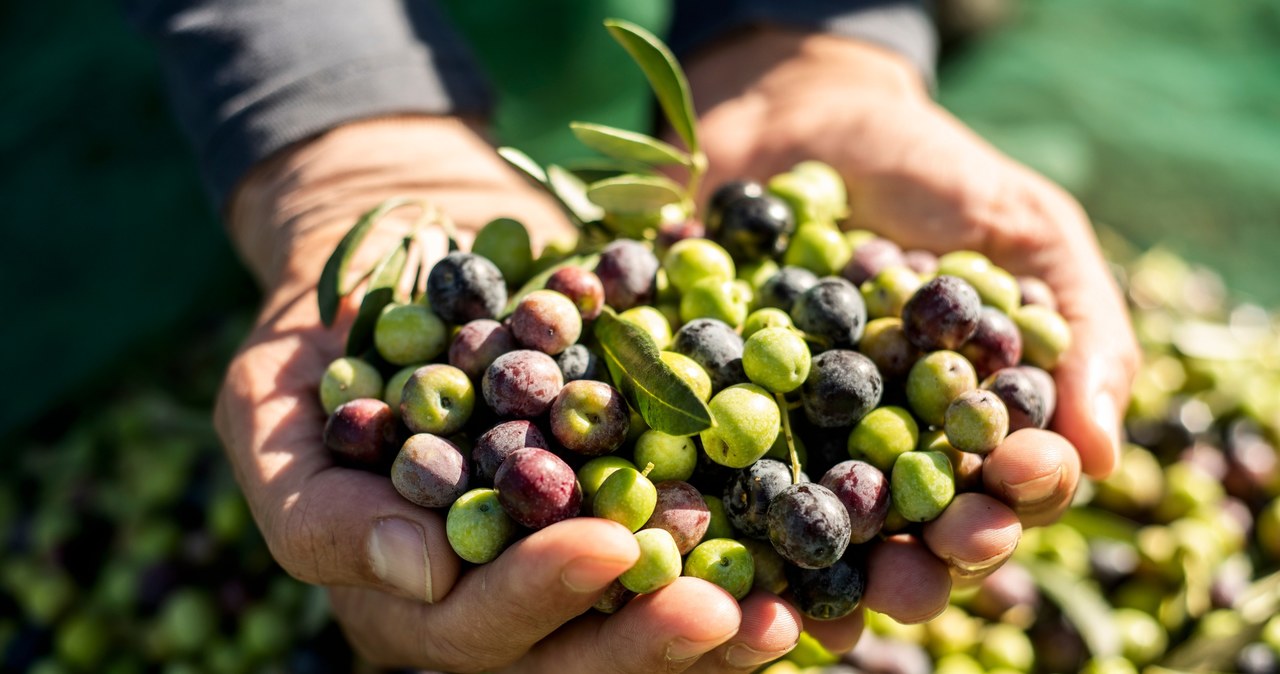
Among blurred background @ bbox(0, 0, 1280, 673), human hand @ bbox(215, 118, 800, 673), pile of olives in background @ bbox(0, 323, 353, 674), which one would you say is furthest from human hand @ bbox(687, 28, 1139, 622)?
pile of olives in background @ bbox(0, 323, 353, 674)

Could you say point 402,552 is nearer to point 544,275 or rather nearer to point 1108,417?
point 544,275

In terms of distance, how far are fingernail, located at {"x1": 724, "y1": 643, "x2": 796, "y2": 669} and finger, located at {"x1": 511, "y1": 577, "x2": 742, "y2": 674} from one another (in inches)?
2.0

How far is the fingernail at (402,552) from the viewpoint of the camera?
1.65m

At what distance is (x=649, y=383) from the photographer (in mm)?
1610

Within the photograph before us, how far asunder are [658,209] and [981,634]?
1538 mm

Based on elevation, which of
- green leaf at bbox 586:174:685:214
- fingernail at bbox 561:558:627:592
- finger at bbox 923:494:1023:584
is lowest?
finger at bbox 923:494:1023:584

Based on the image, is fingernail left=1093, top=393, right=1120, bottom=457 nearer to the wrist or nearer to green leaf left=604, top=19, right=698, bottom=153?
green leaf left=604, top=19, right=698, bottom=153

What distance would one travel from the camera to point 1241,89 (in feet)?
14.8

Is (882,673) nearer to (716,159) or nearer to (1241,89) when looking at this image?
(716,159)

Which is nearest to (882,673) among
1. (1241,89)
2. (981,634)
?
(981,634)

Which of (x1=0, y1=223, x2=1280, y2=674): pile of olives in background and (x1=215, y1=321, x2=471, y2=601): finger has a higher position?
(x1=215, y1=321, x2=471, y2=601): finger

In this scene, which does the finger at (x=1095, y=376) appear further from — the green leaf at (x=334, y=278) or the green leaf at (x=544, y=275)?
the green leaf at (x=334, y=278)

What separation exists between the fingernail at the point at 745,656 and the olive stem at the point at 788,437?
29 cm

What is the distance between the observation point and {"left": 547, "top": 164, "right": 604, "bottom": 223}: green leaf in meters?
2.25
